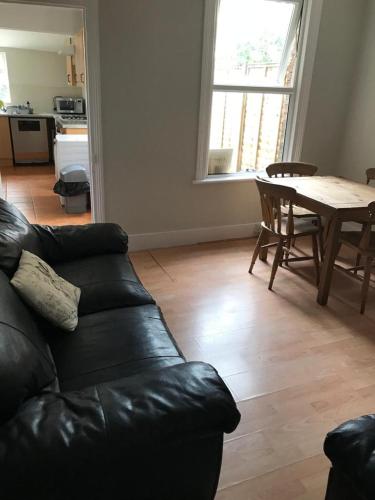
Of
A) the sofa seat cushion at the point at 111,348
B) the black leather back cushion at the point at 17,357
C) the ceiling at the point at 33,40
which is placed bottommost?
the sofa seat cushion at the point at 111,348

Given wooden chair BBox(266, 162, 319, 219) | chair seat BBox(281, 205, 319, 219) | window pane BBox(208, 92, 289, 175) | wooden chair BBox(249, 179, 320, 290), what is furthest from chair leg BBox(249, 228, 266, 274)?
window pane BBox(208, 92, 289, 175)

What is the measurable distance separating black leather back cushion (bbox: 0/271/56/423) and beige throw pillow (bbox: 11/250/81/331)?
91 mm

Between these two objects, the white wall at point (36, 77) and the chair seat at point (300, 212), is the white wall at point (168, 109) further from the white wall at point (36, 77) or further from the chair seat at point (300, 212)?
the white wall at point (36, 77)

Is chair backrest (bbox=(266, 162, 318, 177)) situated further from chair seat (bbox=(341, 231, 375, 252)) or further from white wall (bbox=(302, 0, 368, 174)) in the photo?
chair seat (bbox=(341, 231, 375, 252))

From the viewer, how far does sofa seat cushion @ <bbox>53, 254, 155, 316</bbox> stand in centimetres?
198

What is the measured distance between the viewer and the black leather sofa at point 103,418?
1008 millimetres

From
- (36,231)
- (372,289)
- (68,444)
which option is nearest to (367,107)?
(372,289)

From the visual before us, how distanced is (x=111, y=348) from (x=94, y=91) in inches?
91.4

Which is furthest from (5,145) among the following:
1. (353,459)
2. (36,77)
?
(353,459)

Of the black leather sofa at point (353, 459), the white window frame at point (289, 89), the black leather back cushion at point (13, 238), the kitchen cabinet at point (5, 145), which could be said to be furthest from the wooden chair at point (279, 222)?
the kitchen cabinet at point (5, 145)

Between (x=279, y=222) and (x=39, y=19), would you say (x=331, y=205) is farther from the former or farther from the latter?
(x=39, y=19)

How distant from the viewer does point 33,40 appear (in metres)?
6.87

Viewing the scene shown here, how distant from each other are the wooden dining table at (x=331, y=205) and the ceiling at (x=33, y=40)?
4.96m

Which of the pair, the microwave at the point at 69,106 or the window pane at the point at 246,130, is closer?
the window pane at the point at 246,130
